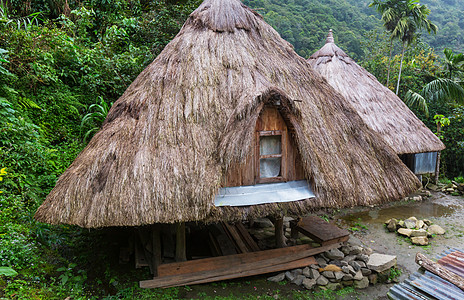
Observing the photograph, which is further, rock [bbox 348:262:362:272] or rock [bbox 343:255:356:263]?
rock [bbox 343:255:356:263]

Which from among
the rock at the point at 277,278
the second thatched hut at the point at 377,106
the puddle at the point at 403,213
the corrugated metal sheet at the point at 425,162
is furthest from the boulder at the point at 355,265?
the corrugated metal sheet at the point at 425,162

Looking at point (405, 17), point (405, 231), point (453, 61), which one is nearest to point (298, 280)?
point (405, 231)

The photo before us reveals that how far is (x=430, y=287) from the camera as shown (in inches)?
193

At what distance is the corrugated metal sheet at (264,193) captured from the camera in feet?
18.0

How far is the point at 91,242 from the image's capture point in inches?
285

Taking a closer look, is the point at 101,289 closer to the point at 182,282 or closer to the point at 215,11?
the point at 182,282

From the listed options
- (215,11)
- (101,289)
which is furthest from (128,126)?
(215,11)

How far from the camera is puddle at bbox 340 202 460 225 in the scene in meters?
10.8

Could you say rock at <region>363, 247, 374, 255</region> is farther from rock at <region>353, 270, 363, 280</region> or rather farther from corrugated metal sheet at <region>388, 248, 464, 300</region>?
corrugated metal sheet at <region>388, 248, 464, 300</region>

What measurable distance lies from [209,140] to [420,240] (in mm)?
7341

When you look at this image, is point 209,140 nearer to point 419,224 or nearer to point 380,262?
point 380,262

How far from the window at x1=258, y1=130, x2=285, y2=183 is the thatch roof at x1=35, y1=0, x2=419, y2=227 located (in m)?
0.36

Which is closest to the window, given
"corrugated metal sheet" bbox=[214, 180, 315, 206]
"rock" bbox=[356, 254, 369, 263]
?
"corrugated metal sheet" bbox=[214, 180, 315, 206]

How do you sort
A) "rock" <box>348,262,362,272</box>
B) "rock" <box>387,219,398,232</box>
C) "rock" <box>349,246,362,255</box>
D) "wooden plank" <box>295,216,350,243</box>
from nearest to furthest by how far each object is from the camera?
"rock" <box>348,262,362,272</box>, "wooden plank" <box>295,216,350,243</box>, "rock" <box>349,246,362,255</box>, "rock" <box>387,219,398,232</box>
